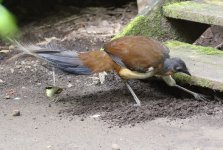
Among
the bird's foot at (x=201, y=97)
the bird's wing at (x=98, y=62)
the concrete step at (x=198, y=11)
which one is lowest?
the bird's foot at (x=201, y=97)

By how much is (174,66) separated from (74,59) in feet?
2.48

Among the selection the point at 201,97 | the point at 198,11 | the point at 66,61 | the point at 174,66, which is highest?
the point at 198,11

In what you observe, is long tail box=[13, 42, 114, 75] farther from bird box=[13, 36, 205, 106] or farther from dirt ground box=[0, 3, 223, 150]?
dirt ground box=[0, 3, 223, 150]

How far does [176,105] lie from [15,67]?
1.86 meters

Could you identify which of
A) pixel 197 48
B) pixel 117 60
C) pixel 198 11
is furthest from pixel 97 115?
Result: pixel 198 11

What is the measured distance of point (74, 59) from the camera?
4.18 metres

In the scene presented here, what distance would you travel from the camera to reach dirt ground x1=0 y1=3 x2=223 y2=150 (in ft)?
11.0

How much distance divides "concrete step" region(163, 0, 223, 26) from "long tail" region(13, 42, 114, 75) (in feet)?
3.15

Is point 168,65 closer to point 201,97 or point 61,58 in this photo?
point 201,97

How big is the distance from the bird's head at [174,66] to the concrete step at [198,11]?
641 mm

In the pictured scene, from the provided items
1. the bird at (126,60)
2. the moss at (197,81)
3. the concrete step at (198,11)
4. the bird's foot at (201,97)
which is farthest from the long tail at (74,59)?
the concrete step at (198,11)

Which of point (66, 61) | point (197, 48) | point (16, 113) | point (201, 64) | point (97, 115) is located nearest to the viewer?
point (97, 115)

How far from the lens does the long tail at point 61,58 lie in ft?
13.6

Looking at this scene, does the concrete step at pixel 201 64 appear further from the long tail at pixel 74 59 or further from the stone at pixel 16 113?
the stone at pixel 16 113
